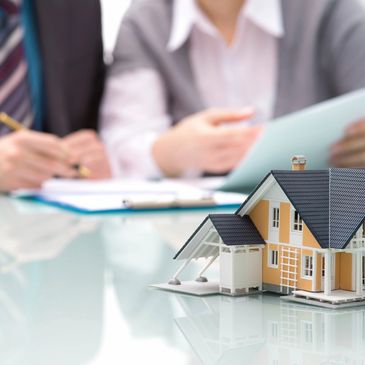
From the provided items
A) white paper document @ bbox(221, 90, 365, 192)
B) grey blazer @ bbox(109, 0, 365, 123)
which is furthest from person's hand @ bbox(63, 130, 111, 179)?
white paper document @ bbox(221, 90, 365, 192)

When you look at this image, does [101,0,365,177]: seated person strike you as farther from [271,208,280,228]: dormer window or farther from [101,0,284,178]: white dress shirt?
[271,208,280,228]: dormer window

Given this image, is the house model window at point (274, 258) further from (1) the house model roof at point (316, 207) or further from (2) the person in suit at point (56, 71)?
(2) the person in suit at point (56, 71)

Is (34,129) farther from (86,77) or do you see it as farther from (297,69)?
(297,69)

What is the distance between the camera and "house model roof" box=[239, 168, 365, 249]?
1.35 ft

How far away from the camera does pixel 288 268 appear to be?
1.40 feet

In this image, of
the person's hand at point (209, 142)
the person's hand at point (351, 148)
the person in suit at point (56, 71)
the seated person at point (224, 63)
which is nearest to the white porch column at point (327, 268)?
the person's hand at point (351, 148)

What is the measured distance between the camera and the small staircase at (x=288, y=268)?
1.39ft

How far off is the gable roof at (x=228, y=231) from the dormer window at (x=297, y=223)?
2cm

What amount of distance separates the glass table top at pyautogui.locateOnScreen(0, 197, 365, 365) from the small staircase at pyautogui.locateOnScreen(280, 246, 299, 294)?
0.01 metres

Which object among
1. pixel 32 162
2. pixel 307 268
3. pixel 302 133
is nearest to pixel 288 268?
pixel 307 268

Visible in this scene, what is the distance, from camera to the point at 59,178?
136 centimetres

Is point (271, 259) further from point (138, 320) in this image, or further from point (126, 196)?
point (126, 196)

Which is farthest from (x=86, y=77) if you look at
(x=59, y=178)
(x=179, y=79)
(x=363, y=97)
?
(x=363, y=97)

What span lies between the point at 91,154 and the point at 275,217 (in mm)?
1023
